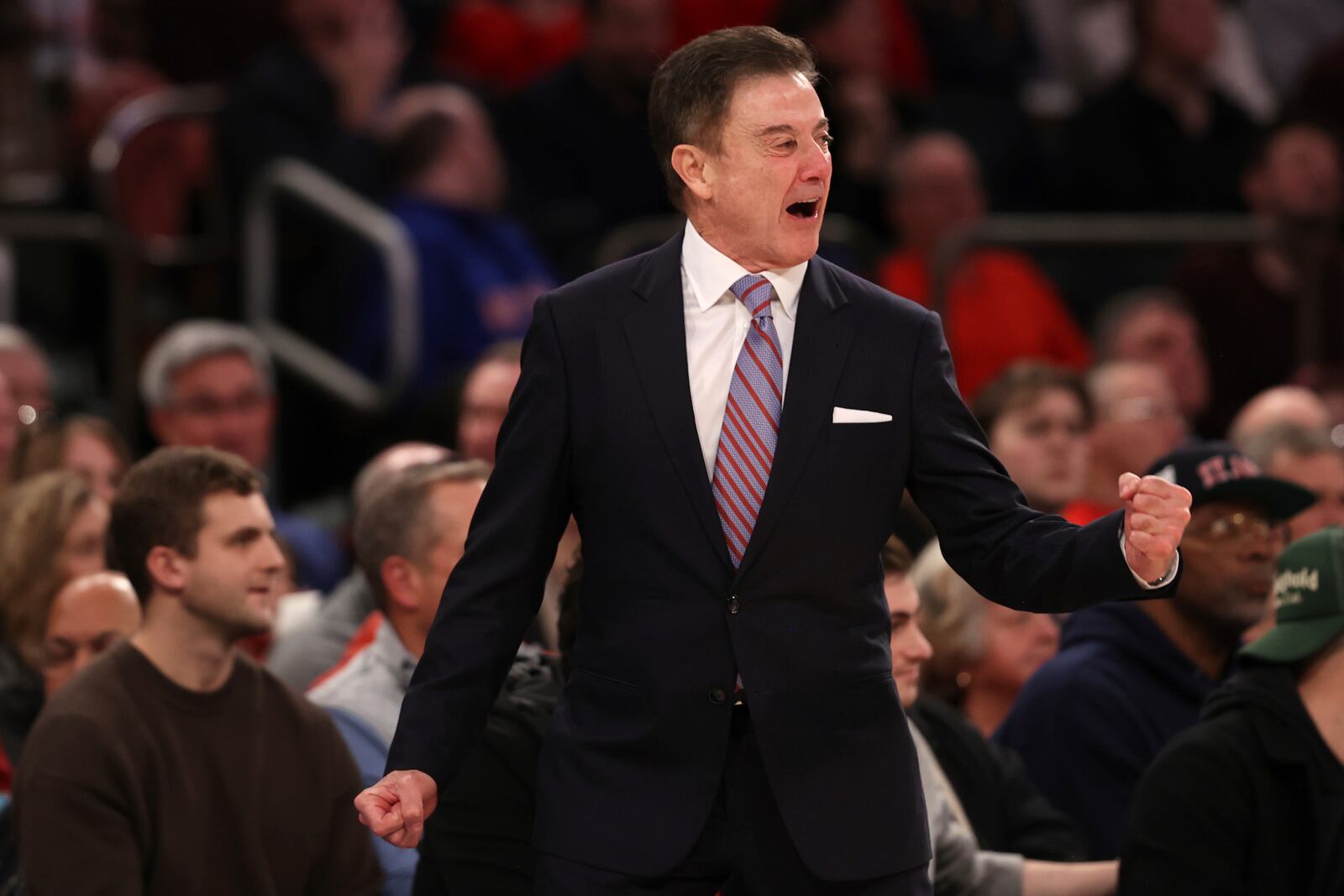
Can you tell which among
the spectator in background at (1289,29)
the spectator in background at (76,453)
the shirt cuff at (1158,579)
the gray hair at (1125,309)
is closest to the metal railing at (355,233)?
the spectator in background at (76,453)

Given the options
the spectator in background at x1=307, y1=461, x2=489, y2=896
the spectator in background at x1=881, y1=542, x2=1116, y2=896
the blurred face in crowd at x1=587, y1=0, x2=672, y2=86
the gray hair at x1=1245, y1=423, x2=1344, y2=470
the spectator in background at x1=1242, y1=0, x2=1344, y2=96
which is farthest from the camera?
the spectator in background at x1=1242, y1=0, x2=1344, y2=96

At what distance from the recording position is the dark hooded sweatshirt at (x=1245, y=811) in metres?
3.83

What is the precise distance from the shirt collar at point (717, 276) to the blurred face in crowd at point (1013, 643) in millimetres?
2516

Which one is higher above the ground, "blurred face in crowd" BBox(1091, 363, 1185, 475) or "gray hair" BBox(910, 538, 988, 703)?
"blurred face in crowd" BBox(1091, 363, 1185, 475)

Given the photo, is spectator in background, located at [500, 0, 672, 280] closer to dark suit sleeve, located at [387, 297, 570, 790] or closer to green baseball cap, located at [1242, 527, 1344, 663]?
green baseball cap, located at [1242, 527, 1344, 663]

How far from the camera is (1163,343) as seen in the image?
25.8 feet

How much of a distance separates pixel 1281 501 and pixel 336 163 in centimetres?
454

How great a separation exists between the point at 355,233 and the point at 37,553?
2.72 meters

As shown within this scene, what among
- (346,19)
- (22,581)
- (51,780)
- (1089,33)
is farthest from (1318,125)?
(51,780)

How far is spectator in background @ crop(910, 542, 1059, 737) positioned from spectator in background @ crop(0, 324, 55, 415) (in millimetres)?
3039

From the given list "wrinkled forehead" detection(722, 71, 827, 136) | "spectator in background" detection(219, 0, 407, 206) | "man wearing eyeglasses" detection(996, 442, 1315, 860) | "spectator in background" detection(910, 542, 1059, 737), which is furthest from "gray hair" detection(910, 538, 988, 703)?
"spectator in background" detection(219, 0, 407, 206)

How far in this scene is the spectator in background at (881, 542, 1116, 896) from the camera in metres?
4.16

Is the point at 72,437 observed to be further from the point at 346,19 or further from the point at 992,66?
the point at 992,66

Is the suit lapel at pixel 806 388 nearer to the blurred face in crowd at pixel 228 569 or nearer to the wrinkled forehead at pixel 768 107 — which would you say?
the wrinkled forehead at pixel 768 107
